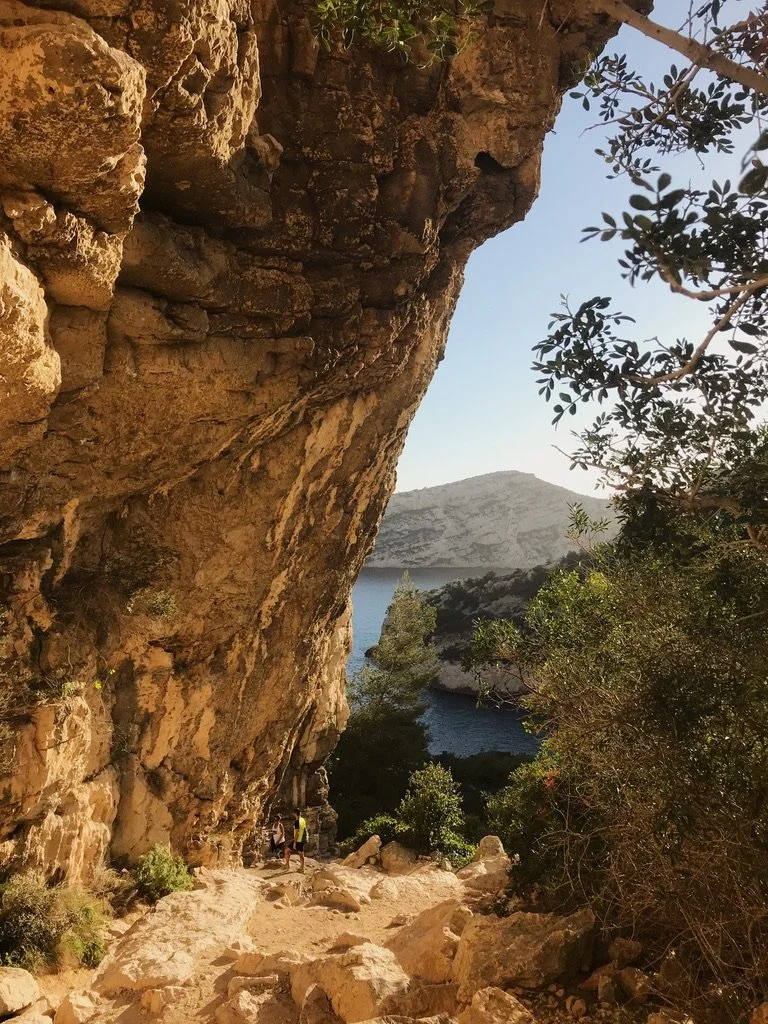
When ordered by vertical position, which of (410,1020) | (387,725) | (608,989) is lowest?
(387,725)

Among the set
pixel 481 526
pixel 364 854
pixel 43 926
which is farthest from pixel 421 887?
pixel 481 526

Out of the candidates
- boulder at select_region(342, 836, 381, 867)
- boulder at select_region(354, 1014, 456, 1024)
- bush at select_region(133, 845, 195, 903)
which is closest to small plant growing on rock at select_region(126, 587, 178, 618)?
bush at select_region(133, 845, 195, 903)

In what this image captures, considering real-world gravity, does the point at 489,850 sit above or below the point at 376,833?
above

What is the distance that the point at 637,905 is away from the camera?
6.62 meters

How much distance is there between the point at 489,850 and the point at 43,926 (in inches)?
376

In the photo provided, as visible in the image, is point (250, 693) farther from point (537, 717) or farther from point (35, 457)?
point (35, 457)

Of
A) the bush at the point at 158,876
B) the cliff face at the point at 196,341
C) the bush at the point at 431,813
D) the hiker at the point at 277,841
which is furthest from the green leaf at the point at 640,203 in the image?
the hiker at the point at 277,841

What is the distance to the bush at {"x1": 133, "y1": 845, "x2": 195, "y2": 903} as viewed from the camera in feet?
36.4

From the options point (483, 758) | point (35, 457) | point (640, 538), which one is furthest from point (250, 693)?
point (483, 758)

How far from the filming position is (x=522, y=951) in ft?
21.6

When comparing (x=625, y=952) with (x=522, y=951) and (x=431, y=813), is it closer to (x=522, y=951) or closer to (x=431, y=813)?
(x=522, y=951)

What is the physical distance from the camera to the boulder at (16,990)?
7148 millimetres

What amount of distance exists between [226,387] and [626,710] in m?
6.77

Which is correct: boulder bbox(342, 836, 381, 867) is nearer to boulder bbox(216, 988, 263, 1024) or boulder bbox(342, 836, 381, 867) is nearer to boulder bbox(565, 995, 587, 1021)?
boulder bbox(216, 988, 263, 1024)
